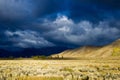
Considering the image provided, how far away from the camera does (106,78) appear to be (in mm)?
37438

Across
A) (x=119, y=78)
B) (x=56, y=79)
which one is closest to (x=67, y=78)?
(x=56, y=79)

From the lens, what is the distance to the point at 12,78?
3728 cm

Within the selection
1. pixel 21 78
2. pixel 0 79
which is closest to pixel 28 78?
pixel 21 78

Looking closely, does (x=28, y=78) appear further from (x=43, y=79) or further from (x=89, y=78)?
(x=89, y=78)

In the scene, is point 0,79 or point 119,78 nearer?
point 0,79

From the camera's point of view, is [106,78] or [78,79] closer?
[78,79]

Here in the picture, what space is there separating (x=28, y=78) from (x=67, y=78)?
5279 mm

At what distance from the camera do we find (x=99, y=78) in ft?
122

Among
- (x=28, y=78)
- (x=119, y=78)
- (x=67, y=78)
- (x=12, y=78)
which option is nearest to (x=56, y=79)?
(x=67, y=78)

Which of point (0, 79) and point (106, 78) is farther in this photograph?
point (106, 78)

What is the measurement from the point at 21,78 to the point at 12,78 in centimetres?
135

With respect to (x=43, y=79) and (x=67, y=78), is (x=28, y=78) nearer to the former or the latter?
(x=43, y=79)

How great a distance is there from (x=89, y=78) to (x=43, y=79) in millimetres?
6213

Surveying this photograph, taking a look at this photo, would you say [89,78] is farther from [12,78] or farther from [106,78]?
[12,78]
